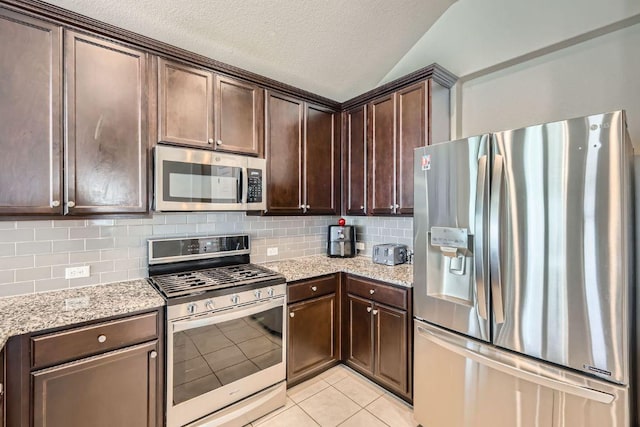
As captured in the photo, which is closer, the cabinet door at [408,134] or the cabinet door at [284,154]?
the cabinet door at [408,134]

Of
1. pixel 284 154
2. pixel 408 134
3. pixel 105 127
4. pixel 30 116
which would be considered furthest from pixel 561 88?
pixel 30 116

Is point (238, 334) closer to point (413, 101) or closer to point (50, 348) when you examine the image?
point (50, 348)

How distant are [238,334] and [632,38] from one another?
3.09 metres

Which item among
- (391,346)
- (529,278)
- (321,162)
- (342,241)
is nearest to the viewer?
A: (529,278)

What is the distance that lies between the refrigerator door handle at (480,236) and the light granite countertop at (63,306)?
180 centimetres

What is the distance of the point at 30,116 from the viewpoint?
1.67m

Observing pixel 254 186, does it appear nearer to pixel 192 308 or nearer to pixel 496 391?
pixel 192 308

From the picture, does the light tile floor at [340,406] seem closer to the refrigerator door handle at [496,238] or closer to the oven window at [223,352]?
the oven window at [223,352]

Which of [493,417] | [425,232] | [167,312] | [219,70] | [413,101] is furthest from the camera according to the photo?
[413,101]

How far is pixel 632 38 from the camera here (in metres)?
1.84

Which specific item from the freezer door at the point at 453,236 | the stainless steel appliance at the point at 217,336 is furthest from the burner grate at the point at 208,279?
the freezer door at the point at 453,236

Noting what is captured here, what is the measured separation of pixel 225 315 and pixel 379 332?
1.21 metres

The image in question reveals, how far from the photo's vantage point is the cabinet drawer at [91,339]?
144cm

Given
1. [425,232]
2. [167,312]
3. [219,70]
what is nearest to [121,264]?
[167,312]
